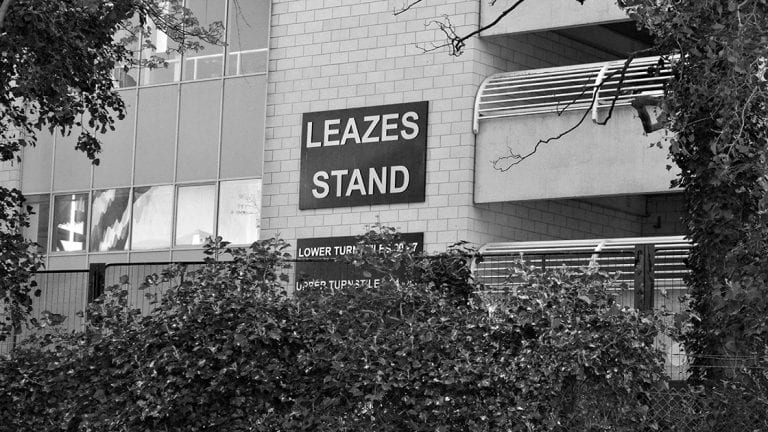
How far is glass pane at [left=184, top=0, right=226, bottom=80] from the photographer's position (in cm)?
2445

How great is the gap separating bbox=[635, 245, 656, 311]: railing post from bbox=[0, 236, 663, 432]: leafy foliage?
1.87 metres

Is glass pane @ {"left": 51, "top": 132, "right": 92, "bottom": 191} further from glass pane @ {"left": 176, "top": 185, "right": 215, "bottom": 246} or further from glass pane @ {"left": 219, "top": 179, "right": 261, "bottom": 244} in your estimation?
glass pane @ {"left": 219, "top": 179, "right": 261, "bottom": 244}

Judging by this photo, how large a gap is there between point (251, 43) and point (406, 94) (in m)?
3.44

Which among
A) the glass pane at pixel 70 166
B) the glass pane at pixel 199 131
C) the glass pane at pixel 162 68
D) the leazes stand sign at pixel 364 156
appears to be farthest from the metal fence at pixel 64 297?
the glass pane at pixel 70 166

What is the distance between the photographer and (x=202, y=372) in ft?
35.5

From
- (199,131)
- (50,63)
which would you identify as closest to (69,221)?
(199,131)

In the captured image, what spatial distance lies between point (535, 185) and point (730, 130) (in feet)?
36.6

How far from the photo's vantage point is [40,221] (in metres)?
26.6

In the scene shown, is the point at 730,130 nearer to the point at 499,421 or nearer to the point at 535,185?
the point at 499,421

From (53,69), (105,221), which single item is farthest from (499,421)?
(105,221)

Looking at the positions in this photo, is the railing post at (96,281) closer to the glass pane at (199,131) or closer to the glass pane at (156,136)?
the glass pane at (199,131)

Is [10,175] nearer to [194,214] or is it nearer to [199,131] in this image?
[194,214]

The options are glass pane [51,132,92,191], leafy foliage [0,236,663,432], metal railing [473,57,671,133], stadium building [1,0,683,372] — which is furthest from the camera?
glass pane [51,132,92,191]

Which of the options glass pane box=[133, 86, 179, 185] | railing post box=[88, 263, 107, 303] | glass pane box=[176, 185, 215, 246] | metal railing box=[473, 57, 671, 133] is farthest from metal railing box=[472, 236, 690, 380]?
glass pane box=[133, 86, 179, 185]
